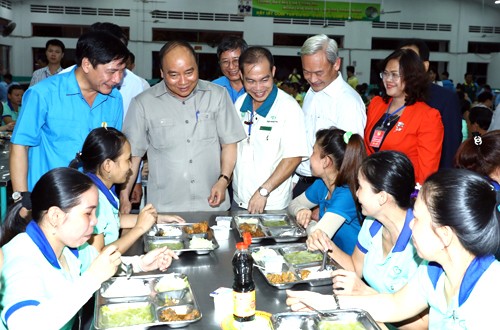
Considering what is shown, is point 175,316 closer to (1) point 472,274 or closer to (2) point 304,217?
(1) point 472,274

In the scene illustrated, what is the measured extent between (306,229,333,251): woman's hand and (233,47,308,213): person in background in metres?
0.76

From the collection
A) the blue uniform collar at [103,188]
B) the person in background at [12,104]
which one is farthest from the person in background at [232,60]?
the person in background at [12,104]

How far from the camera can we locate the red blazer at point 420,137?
2906 mm

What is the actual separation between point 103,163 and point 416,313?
59.0 inches

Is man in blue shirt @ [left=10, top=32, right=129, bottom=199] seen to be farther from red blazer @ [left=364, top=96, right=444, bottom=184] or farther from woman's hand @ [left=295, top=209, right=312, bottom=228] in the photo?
red blazer @ [left=364, top=96, right=444, bottom=184]

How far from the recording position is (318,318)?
63.4 inches

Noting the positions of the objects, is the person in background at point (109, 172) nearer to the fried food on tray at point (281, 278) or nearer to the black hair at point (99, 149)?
the black hair at point (99, 149)

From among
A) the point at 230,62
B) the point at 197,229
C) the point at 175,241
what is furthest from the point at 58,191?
the point at 230,62

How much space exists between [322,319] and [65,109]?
1832 mm

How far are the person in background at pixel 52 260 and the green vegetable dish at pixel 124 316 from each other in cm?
11

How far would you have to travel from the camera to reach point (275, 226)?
2584 mm

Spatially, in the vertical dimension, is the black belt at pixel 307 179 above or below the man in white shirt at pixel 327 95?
below

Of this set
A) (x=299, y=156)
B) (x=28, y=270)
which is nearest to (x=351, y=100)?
(x=299, y=156)

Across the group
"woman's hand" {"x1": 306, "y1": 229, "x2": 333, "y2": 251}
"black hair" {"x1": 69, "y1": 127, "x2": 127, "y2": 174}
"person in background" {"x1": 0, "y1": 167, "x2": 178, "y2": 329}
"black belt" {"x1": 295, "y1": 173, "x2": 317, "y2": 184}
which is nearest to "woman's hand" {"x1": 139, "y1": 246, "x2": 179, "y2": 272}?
"person in background" {"x1": 0, "y1": 167, "x2": 178, "y2": 329}
